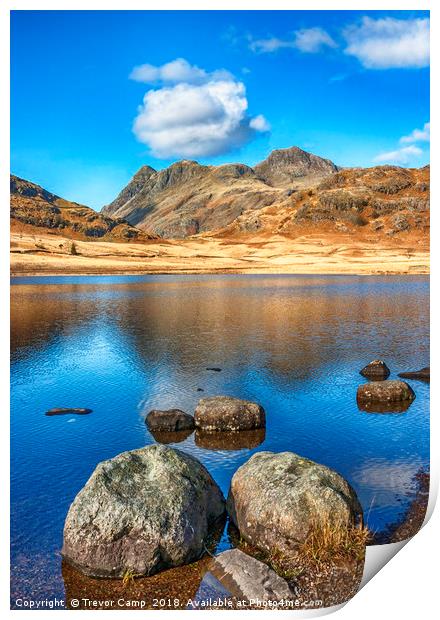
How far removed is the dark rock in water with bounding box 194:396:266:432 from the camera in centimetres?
2131

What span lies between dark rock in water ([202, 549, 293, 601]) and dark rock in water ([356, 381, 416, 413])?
14130mm

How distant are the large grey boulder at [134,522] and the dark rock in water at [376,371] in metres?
19.0

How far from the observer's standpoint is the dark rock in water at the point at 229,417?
21312mm

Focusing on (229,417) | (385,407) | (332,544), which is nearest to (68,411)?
(229,417)

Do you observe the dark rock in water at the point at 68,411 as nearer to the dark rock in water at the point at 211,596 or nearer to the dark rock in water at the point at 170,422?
the dark rock in water at the point at 170,422

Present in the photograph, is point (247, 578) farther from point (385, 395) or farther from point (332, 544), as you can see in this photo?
point (385, 395)

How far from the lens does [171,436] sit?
21078 millimetres

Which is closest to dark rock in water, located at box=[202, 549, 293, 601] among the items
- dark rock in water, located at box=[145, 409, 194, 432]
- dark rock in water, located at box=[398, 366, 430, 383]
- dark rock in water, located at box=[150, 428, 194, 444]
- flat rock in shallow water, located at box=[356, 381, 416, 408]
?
dark rock in water, located at box=[150, 428, 194, 444]

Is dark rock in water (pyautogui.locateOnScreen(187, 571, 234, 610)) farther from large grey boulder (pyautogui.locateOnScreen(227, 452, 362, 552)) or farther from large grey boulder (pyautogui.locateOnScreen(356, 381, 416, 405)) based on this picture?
large grey boulder (pyautogui.locateOnScreen(356, 381, 416, 405))

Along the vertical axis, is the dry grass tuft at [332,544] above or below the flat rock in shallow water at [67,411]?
below

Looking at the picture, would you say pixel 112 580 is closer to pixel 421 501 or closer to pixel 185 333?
pixel 421 501

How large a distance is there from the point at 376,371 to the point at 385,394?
540cm

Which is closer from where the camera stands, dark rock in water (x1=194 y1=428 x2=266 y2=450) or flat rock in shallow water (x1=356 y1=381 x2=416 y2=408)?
dark rock in water (x1=194 y1=428 x2=266 y2=450)

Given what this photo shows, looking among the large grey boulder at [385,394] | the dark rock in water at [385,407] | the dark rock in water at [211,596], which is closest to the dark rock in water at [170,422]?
the dark rock in water at [385,407]
